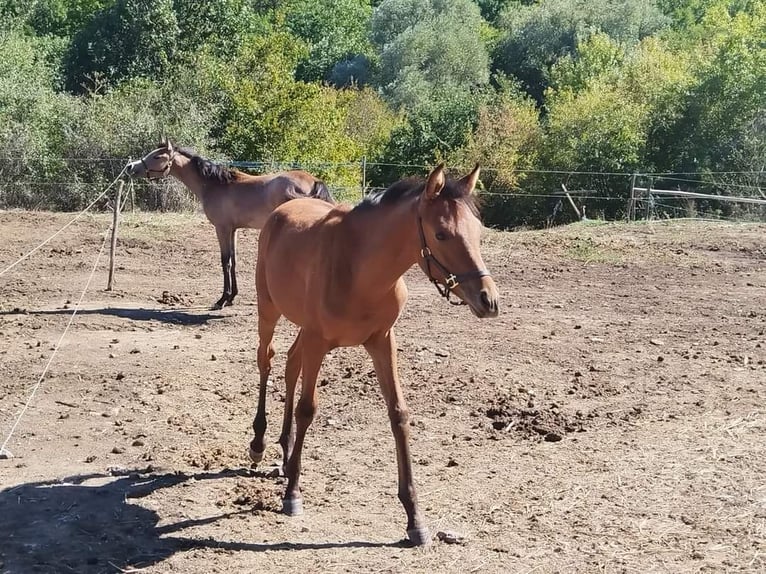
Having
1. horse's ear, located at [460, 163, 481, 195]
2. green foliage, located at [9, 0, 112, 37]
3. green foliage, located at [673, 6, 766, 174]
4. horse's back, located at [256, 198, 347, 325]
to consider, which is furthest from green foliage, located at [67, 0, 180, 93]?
horse's ear, located at [460, 163, 481, 195]

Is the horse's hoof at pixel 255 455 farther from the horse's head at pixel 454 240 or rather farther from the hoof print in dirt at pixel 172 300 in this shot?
the hoof print in dirt at pixel 172 300

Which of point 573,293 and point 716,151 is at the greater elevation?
point 716,151

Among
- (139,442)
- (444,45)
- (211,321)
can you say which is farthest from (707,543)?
(444,45)

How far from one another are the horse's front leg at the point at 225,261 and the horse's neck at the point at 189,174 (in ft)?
2.28

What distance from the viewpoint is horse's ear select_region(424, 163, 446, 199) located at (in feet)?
13.7

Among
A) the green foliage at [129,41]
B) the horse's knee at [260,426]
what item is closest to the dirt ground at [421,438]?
the horse's knee at [260,426]

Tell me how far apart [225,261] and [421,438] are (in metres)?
5.60

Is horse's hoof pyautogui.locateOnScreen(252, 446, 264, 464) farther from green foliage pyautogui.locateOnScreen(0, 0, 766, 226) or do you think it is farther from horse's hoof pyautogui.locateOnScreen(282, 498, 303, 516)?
green foliage pyautogui.locateOnScreen(0, 0, 766, 226)

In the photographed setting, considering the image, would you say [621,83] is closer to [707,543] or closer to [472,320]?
[472,320]

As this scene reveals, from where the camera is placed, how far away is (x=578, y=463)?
18.7ft

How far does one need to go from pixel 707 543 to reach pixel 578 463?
4.25 ft

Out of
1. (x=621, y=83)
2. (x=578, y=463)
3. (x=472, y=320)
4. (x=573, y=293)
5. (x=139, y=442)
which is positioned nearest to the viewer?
(x=578, y=463)

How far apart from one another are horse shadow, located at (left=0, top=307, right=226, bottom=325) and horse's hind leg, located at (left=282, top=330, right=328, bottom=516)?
17.1 feet

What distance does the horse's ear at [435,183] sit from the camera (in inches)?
164
